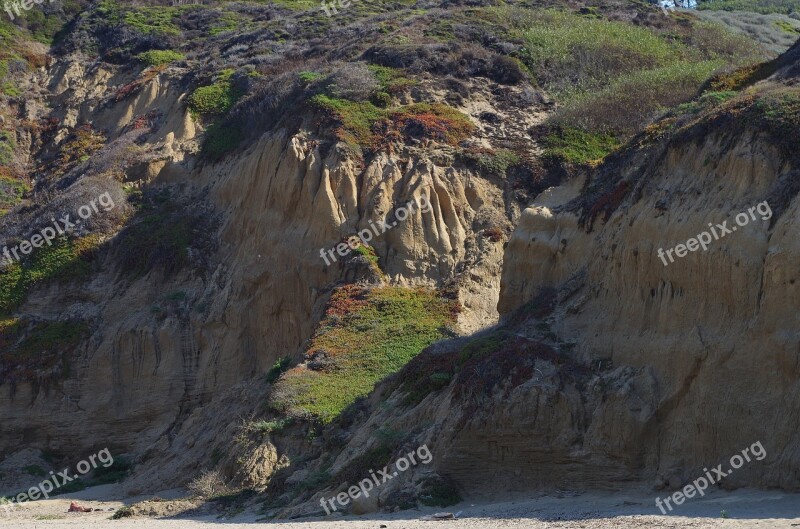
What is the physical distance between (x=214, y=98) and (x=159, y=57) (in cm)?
1088

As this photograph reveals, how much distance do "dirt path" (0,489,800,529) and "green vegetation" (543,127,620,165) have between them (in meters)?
18.4

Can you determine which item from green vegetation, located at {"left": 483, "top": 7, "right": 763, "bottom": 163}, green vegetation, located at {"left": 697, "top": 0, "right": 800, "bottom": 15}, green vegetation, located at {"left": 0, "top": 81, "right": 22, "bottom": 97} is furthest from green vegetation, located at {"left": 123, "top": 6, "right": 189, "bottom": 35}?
green vegetation, located at {"left": 697, "top": 0, "right": 800, "bottom": 15}

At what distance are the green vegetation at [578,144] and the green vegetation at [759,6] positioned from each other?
43.9 metres

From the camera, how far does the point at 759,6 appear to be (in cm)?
7888

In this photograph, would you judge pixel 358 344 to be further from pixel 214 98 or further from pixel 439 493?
pixel 214 98

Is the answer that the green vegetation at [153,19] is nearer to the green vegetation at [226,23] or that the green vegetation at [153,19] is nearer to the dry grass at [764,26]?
the green vegetation at [226,23]

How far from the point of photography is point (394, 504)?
58.9ft

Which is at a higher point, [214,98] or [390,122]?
[390,122]

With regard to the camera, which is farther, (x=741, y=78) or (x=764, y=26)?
(x=764, y=26)

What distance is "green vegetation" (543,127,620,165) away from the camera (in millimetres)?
35031

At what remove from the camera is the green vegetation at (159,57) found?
51.4 meters

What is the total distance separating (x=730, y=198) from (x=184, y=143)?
1017 inches

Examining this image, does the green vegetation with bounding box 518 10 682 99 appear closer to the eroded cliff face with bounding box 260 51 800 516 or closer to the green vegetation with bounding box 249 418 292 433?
the green vegetation with bounding box 249 418 292 433

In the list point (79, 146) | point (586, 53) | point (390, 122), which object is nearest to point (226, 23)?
point (79, 146)
